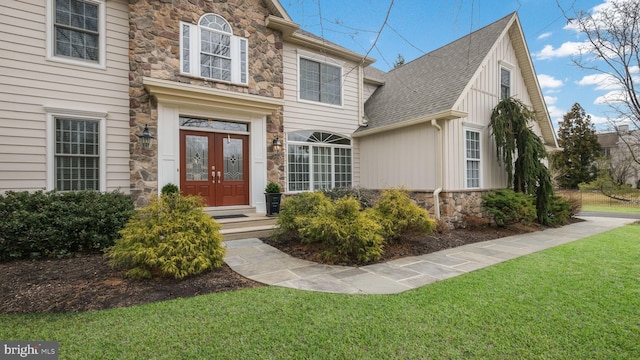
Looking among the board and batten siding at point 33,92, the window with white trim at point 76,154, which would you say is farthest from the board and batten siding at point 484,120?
the window with white trim at point 76,154

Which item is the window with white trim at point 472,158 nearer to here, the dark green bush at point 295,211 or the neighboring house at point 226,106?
the neighboring house at point 226,106

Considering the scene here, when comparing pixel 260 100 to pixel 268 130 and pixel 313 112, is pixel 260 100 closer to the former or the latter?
pixel 268 130

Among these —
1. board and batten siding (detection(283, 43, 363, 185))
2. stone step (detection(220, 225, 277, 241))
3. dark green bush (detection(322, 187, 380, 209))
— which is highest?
board and batten siding (detection(283, 43, 363, 185))

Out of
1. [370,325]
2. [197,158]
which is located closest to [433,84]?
[197,158]

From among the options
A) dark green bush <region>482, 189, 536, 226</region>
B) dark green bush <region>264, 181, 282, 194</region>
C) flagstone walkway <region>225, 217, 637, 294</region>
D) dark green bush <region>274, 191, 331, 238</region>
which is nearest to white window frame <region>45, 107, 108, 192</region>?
flagstone walkway <region>225, 217, 637, 294</region>

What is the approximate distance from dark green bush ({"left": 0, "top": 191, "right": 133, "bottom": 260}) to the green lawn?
2.68 m

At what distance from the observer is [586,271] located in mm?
4469

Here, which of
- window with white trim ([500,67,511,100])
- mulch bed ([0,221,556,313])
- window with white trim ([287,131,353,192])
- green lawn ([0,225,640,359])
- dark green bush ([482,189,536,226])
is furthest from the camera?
window with white trim ([500,67,511,100])

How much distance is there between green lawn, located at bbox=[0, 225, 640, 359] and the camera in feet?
7.83

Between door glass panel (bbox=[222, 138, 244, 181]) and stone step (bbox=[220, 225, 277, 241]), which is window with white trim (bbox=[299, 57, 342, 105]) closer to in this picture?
door glass panel (bbox=[222, 138, 244, 181])

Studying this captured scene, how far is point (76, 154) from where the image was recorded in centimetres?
653

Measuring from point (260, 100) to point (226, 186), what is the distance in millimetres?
2658

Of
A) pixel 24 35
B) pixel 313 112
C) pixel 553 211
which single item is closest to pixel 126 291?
pixel 24 35

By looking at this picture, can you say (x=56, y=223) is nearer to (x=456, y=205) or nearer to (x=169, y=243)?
(x=169, y=243)
